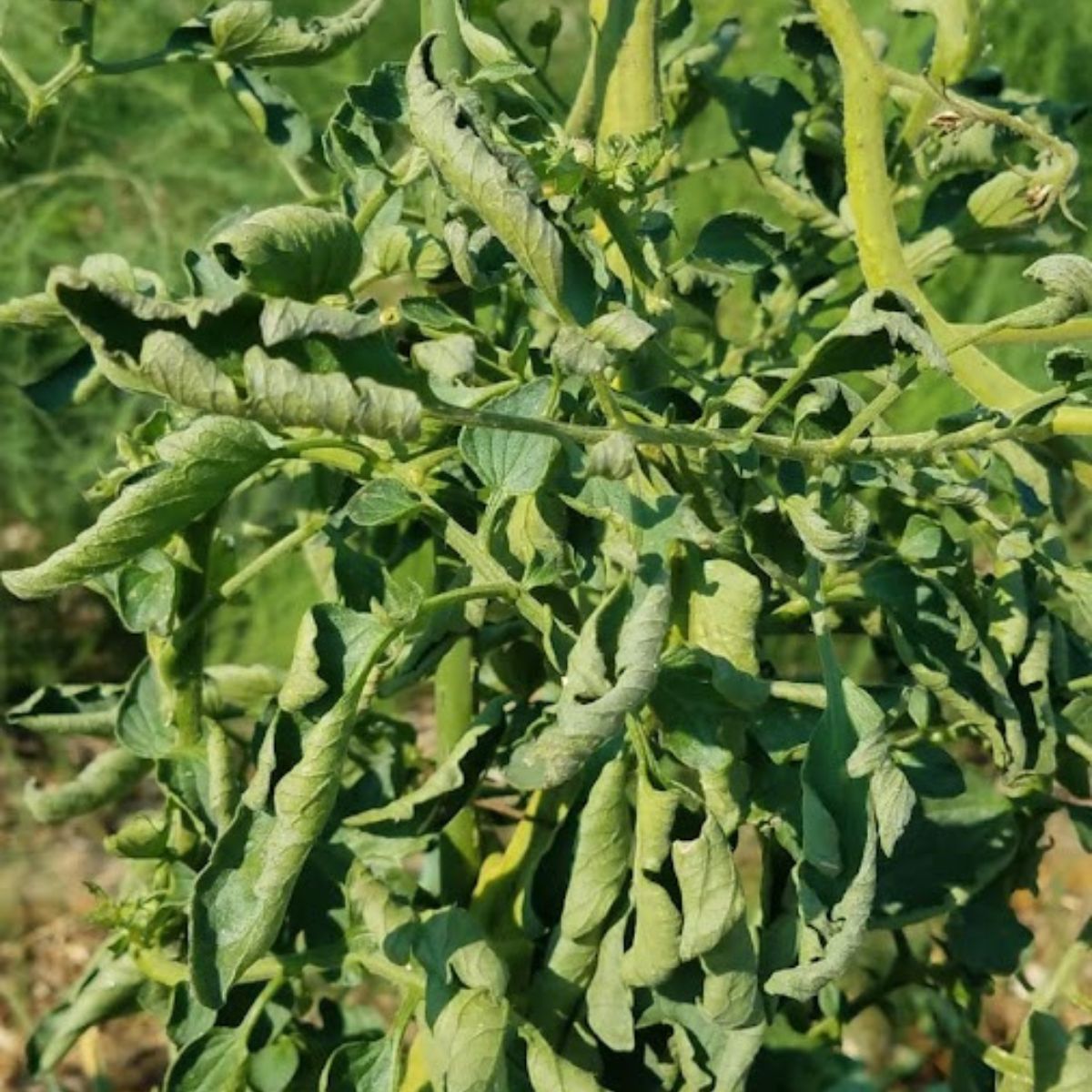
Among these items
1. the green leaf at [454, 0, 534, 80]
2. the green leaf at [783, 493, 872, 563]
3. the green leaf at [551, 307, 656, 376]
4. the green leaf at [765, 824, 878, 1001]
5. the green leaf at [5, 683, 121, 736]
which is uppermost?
the green leaf at [454, 0, 534, 80]

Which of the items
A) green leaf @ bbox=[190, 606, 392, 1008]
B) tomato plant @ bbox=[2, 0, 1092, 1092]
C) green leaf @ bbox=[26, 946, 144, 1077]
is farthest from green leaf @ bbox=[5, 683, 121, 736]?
green leaf @ bbox=[190, 606, 392, 1008]

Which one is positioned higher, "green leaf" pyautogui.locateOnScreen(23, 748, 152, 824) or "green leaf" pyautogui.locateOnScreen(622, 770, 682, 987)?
"green leaf" pyautogui.locateOnScreen(622, 770, 682, 987)

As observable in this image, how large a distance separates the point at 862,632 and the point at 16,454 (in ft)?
5.61

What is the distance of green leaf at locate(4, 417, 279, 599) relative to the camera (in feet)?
1.67

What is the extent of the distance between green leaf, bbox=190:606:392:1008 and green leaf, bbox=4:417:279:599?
0.07m

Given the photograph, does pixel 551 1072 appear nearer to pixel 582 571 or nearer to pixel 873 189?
pixel 582 571

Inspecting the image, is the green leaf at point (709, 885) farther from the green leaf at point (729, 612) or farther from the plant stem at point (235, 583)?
the plant stem at point (235, 583)

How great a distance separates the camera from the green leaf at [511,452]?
1.86 ft

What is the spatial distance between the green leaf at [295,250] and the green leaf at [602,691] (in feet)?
0.43

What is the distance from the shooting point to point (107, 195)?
95.0 inches

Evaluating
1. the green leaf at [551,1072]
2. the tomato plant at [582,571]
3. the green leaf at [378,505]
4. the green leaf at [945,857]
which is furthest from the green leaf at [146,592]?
the green leaf at [945,857]

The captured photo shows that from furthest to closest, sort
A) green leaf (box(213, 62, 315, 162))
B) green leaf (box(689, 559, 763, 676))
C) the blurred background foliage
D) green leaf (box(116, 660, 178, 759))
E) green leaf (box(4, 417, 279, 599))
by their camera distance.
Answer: the blurred background foliage < green leaf (box(213, 62, 315, 162)) < green leaf (box(116, 660, 178, 759)) < green leaf (box(689, 559, 763, 676)) < green leaf (box(4, 417, 279, 599))

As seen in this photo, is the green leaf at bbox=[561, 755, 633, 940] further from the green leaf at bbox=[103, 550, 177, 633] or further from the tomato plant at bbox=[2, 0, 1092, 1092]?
the green leaf at bbox=[103, 550, 177, 633]

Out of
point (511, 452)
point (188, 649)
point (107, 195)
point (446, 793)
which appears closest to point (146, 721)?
point (188, 649)
